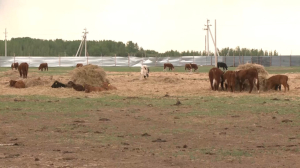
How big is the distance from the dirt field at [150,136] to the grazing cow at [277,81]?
12.0 ft

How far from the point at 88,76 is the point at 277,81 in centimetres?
905

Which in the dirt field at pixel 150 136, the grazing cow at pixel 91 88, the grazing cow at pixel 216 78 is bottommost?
the dirt field at pixel 150 136

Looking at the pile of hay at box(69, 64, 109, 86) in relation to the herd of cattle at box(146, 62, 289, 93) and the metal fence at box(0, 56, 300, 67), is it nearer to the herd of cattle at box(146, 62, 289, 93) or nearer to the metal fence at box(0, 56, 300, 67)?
the herd of cattle at box(146, 62, 289, 93)

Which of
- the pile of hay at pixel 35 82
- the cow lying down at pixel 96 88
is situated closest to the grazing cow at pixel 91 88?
the cow lying down at pixel 96 88

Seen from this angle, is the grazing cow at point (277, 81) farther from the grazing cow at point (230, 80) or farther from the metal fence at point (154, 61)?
the metal fence at point (154, 61)

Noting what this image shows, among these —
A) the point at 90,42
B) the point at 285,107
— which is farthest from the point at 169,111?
the point at 90,42

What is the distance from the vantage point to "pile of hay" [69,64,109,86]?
2602 cm

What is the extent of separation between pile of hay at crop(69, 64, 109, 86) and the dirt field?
588 cm

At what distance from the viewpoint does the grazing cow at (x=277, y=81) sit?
937 inches

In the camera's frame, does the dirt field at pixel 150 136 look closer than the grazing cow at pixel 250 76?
Yes

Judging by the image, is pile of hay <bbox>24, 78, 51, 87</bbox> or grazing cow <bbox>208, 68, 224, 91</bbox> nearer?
grazing cow <bbox>208, 68, 224, 91</bbox>

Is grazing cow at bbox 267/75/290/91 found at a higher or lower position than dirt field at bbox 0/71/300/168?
higher

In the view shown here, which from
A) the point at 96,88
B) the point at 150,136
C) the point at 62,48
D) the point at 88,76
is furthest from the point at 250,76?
the point at 62,48

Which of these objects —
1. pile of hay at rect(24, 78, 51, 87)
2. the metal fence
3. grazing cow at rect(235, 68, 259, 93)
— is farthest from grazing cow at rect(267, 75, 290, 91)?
the metal fence
